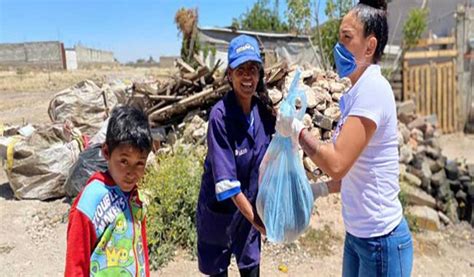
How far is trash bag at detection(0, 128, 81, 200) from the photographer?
16.6 feet

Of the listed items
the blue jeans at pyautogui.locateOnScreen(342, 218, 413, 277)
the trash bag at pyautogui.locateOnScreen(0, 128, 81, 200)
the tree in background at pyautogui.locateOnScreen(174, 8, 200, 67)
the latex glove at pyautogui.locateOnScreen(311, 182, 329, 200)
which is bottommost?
the trash bag at pyautogui.locateOnScreen(0, 128, 81, 200)

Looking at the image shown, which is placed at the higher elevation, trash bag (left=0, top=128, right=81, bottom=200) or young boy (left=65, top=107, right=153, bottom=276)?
young boy (left=65, top=107, right=153, bottom=276)

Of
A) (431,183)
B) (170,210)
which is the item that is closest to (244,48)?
(170,210)

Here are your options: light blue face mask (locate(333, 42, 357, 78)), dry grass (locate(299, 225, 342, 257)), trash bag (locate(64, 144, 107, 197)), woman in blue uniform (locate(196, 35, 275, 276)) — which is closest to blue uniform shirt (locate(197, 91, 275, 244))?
woman in blue uniform (locate(196, 35, 275, 276))

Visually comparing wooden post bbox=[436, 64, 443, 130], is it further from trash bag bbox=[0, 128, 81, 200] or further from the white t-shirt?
the white t-shirt

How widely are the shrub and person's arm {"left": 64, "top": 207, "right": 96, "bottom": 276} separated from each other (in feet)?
7.45

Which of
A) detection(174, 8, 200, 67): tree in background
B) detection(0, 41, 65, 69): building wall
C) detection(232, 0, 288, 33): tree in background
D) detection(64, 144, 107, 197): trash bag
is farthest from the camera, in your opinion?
detection(0, 41, 65, 69): building wall

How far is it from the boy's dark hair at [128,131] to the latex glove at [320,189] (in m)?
0.78

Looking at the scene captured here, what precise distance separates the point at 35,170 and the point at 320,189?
14.1 feet

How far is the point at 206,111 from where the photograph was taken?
572 cm

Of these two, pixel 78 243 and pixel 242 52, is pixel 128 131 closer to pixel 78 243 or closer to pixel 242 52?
pixel 78 243

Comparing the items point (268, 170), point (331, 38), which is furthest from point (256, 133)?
point (331, 38)

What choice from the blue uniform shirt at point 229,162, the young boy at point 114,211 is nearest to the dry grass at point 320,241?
the blue uniform shirt at point 229,162

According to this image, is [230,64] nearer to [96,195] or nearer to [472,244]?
[96,195]
